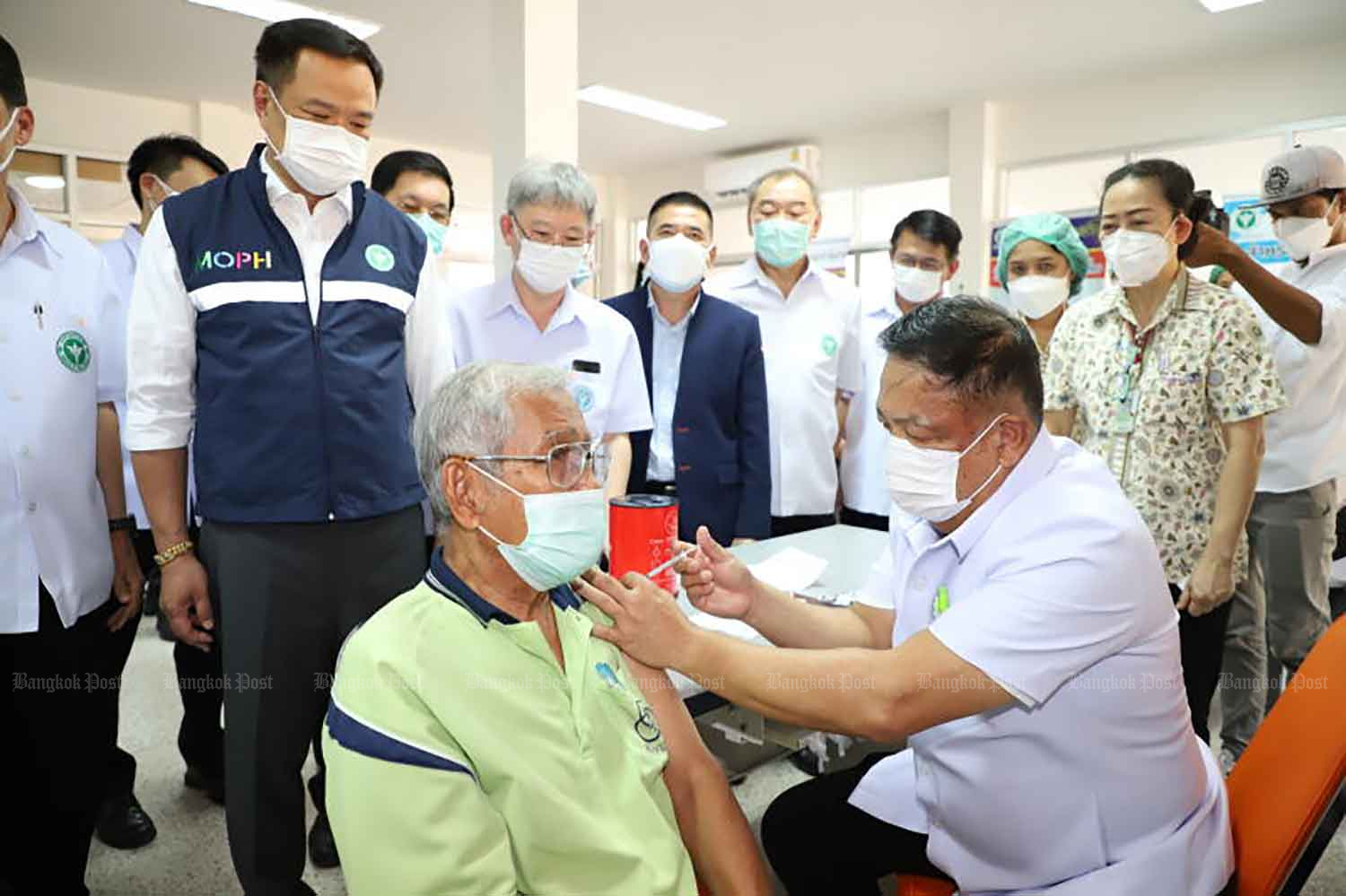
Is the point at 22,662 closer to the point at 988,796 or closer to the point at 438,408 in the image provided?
the point at 438,408

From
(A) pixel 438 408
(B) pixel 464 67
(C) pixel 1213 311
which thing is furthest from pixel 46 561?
(B) pixel 464 67

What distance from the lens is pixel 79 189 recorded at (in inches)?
272

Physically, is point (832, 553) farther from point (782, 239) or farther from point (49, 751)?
point (49, 751)

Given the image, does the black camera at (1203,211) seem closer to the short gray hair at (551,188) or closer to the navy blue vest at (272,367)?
the short gray hair at (551,188)

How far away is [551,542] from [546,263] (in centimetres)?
118

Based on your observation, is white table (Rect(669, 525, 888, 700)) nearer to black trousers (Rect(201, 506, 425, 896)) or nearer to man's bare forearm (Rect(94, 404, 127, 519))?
black trousers (Rect(201, 506, 425, 896))

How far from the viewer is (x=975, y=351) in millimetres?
1281

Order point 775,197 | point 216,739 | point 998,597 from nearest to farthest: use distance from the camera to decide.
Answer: point 998,597 < point 216,739 < point 775,197

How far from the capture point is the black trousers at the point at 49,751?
63.9 inches

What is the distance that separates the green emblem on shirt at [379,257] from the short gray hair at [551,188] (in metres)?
0.53

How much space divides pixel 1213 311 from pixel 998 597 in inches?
55.4

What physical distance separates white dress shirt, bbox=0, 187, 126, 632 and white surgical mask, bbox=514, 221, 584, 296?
3.10 feet

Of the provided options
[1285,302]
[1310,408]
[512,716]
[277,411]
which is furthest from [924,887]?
[1310,408]

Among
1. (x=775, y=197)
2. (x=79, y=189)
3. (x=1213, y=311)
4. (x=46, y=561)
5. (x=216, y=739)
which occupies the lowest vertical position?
(x=216, y=739)
